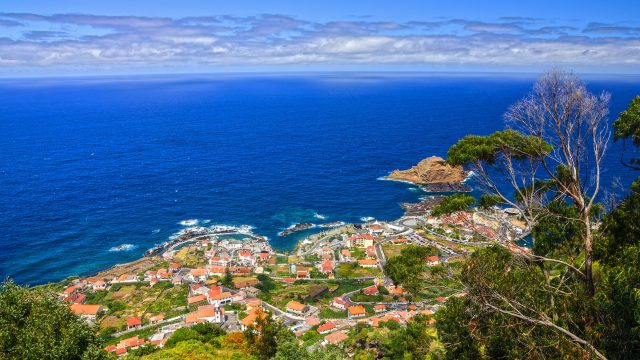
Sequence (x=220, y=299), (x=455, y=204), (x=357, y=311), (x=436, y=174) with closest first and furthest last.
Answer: (x=455, y=204) → (x=357, y=311) → (x=220, y=299) → (x=436, y=174)

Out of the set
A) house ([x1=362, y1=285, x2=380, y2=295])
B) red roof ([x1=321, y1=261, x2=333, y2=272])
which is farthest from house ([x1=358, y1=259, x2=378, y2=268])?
house ([x1=362, y1=285, x2=380, y2=295])

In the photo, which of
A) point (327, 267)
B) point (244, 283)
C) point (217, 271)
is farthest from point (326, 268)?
point (217, 271)

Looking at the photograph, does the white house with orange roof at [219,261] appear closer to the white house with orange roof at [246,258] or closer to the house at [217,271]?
the house at [217,271]

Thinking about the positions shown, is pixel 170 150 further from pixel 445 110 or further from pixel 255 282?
pixel 445 110

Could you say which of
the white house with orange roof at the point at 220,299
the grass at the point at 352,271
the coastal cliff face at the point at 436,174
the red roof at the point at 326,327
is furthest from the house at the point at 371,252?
the coastal cliff face at the point at 436,174

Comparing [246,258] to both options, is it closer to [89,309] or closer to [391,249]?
[89,309]

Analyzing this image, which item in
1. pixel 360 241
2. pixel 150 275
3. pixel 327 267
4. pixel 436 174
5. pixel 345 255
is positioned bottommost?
pixel 327 267
